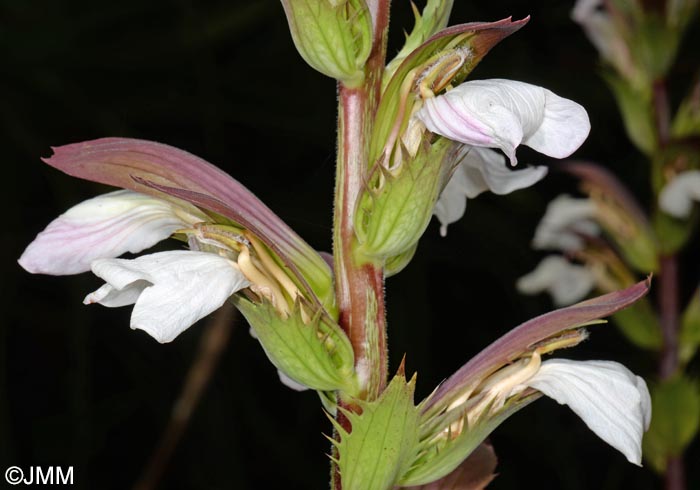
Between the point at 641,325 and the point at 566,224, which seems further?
the point at 566,224

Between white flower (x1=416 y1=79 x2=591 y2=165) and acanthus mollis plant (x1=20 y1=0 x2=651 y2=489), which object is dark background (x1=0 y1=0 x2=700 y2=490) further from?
white flower (x1=416 y1=79 x2=591 y2=165)

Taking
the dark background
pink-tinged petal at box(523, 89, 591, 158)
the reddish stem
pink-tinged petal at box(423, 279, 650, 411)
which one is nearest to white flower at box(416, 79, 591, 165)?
pink-tinged petal at box(523, 89, 591, 158)

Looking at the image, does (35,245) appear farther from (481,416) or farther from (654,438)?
(654,438)

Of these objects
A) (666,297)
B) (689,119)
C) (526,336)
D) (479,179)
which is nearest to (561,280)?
(666,297)

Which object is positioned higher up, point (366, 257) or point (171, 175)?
point (171, 175)

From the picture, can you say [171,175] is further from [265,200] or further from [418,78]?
[265,200]

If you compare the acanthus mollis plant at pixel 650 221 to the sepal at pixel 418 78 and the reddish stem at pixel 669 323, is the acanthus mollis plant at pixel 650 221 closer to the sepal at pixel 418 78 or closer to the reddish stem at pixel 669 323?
the reddish stem at pixel 669 323

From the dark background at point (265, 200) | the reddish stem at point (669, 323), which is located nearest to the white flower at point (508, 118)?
the reddish stem at point (669, 323)
